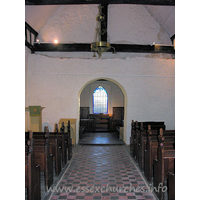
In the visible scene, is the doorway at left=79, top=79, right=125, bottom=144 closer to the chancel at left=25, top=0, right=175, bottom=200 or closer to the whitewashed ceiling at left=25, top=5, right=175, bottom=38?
the chancel at left=25, top=0, right=175, bottom=200

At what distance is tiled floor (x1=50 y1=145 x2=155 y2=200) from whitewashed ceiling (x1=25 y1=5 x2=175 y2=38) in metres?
5.78

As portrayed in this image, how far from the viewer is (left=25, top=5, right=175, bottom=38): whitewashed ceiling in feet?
24.9

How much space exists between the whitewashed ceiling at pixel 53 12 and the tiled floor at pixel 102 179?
19.0ft

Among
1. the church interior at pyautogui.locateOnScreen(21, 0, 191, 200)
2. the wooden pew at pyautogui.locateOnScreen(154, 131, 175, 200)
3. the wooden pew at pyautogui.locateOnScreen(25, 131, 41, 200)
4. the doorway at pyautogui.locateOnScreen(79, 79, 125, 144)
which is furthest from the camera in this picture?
the doorway at pyautogui.locateOnScreen(79, 79, 125, 144)

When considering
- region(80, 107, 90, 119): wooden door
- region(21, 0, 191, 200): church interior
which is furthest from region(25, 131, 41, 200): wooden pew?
region(80, 107, 90, 119): wooden door

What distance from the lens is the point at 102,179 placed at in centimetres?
430

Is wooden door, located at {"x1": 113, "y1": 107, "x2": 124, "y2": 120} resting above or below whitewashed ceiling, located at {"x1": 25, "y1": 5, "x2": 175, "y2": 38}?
below

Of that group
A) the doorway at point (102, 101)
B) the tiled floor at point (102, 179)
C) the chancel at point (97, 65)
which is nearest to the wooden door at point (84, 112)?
the doorway at point (102, 101)

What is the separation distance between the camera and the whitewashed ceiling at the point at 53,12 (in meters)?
7.58

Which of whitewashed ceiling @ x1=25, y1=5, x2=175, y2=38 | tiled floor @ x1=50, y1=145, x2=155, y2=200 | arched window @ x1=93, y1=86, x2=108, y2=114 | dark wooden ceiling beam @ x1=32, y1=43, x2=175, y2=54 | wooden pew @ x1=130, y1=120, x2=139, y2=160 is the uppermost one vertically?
whitewashed ceiling @ x1=25, y1=5, x2=175, y2=38

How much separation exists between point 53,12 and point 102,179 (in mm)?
7683

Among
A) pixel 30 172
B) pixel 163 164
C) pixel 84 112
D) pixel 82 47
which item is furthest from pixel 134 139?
pixel 84 112

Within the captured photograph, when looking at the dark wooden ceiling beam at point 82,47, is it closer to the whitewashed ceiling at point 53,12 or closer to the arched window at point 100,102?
the whitewashed ceiling at point 53,12

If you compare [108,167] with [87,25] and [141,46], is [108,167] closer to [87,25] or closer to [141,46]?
[141,46]
